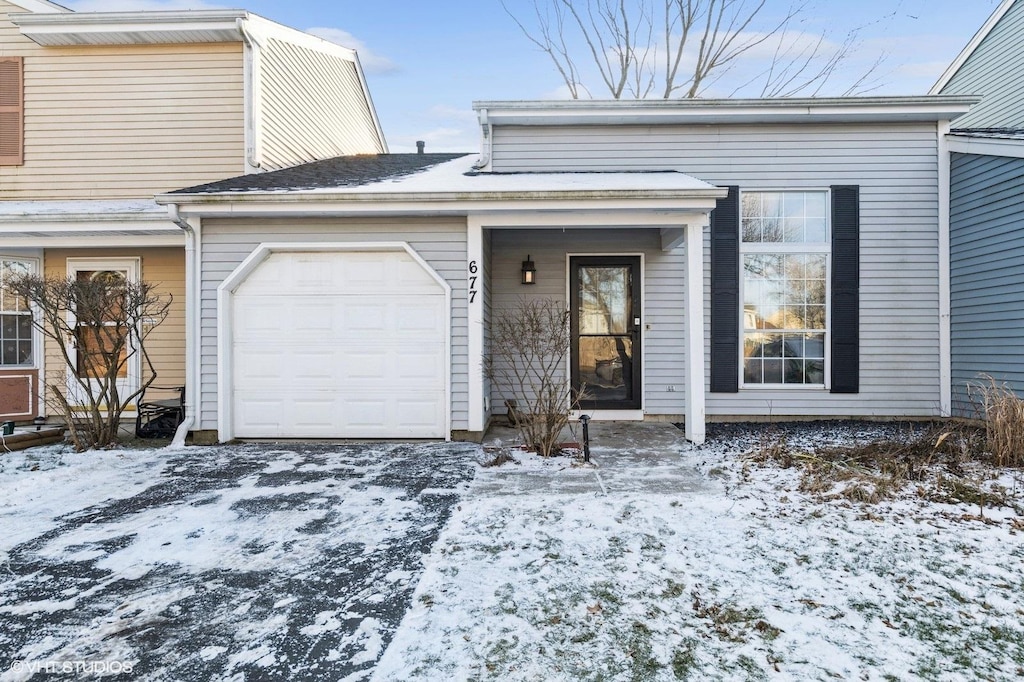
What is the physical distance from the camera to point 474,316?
216 inches

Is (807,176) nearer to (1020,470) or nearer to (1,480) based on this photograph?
(1020,470)

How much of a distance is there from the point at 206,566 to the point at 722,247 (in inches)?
243

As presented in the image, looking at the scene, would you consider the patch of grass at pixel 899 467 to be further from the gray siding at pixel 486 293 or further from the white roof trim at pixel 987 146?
the white roof trim at pixel 987 146

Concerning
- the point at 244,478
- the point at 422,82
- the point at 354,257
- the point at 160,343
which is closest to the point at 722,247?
the point at 354,257

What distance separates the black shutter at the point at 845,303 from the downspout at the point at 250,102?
7623 millimetres

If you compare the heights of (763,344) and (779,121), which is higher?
(779,121)

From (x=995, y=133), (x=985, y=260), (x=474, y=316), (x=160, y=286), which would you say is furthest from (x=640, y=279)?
(x=160, y=286)

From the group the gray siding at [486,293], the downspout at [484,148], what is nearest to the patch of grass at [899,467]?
the gray siding at [486,293]

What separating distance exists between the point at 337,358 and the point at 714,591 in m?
4.29

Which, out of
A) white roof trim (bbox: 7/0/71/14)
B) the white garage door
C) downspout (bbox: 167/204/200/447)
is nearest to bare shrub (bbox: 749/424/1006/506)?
the white garage door

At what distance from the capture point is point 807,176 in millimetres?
6602

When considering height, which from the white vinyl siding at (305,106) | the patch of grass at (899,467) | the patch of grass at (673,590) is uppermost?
the white vinyl siding at (305,106)

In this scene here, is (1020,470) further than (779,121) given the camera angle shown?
No

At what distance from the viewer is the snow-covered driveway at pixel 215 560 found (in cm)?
204
